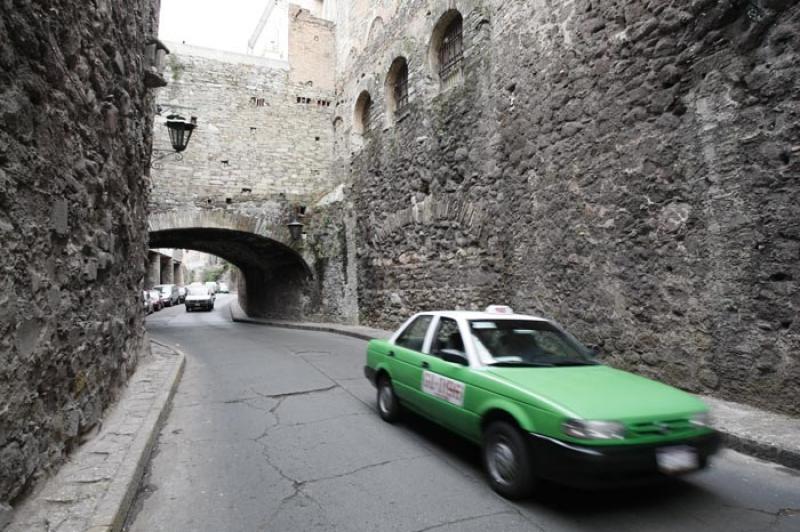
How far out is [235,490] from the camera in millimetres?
3582

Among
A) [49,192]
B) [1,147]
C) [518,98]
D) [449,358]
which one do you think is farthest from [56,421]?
[518,98]

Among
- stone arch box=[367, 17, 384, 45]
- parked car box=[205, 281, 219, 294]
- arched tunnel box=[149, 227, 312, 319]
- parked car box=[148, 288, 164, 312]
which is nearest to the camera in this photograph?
stone arch box=[367, 17, 384, 45]

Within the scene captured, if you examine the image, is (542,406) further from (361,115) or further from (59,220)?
(361,115)

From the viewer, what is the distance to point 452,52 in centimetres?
1201

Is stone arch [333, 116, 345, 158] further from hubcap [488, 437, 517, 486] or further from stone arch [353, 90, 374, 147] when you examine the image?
hubcap [488, 437, 517, 486]

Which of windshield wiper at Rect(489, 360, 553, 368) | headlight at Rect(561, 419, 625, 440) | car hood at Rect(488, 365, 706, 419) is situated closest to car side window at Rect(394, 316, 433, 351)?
windshield wiper at Rect(489, 360, 553, 368)

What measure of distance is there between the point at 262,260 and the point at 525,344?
18847 millimetres

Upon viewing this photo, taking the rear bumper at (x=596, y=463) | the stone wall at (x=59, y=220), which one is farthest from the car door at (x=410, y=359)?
the stone wall at (x=59, y=220)

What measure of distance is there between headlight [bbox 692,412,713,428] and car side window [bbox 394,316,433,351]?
2426 mm

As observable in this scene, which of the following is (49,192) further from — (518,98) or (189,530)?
(518,98)

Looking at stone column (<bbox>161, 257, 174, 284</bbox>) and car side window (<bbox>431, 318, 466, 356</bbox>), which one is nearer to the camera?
car side window (<bbox>431, 318, 466, 356</bbox>)

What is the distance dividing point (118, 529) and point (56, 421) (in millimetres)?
1085

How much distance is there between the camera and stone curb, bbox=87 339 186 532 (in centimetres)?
281

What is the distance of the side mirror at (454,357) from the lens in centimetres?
408
